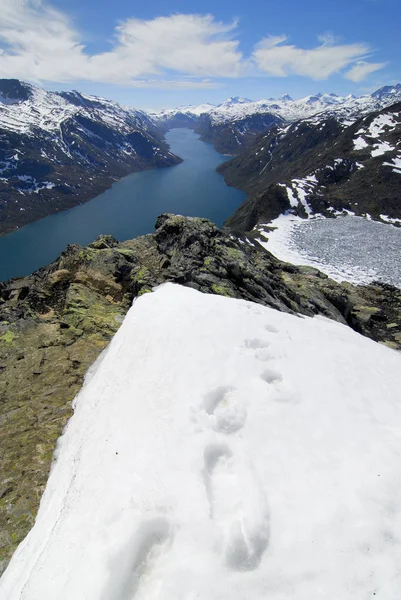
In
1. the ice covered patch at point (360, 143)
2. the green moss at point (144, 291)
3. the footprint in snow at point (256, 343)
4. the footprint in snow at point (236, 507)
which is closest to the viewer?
the footprint in snow at point (236, 507)

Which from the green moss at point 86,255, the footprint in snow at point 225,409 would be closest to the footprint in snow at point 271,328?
the footprint in snow at point 225,409

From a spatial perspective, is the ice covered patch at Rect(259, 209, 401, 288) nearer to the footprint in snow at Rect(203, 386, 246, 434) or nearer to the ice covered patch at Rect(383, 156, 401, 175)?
the ice covered patch at Rect(383, 156, 401, 175)

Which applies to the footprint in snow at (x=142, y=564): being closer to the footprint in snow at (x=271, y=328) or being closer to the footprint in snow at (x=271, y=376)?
the footprint in snow at (x=271, y=376)

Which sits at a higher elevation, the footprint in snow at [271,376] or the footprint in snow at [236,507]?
the footprint in snow at [271,376]

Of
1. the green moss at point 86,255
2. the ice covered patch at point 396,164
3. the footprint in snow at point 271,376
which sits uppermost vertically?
the ice covered patch at point 396,164

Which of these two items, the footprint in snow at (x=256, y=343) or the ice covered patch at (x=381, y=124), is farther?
the ice covered patch at (x=381, y=124)

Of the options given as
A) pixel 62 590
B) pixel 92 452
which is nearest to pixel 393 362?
pixel 92 452
